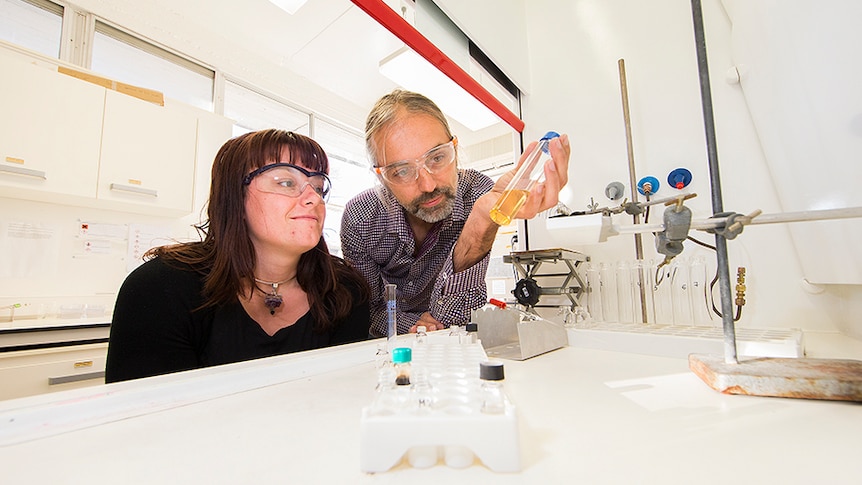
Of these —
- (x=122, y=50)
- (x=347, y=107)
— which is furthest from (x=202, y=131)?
(x=347, y=107)

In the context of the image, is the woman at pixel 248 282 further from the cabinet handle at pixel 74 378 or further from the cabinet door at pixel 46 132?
the cabinet door at pixel 46 132

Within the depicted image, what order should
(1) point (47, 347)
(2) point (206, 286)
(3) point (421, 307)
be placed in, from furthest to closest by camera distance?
(1) point (47, 347), (3) point (421, 307), (2) point (206, 286)

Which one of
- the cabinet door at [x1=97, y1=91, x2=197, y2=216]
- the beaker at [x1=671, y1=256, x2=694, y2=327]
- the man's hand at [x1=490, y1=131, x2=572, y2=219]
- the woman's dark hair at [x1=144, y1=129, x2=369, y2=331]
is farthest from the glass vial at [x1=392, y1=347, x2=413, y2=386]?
the cabinet door at [x1=97, y1=91, x2=197, y2=216]

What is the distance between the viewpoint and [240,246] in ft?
3.11

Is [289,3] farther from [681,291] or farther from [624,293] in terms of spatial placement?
[681,291]

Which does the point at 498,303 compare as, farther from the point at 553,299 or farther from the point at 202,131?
the point at 202,131

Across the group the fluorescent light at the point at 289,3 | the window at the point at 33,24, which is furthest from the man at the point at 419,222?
the window at the point at 33,24

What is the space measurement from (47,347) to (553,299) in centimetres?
232

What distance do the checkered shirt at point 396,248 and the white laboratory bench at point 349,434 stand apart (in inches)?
28.6

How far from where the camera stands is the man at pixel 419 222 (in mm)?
1002

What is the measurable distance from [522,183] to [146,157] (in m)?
2.59

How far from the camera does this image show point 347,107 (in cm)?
372

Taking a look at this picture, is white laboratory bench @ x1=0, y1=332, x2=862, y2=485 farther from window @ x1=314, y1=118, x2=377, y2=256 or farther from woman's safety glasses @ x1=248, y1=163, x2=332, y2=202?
window @ x1=314, y1=118, x2=377, y2=256

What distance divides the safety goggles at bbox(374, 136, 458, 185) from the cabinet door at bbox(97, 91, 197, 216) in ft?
6.74
